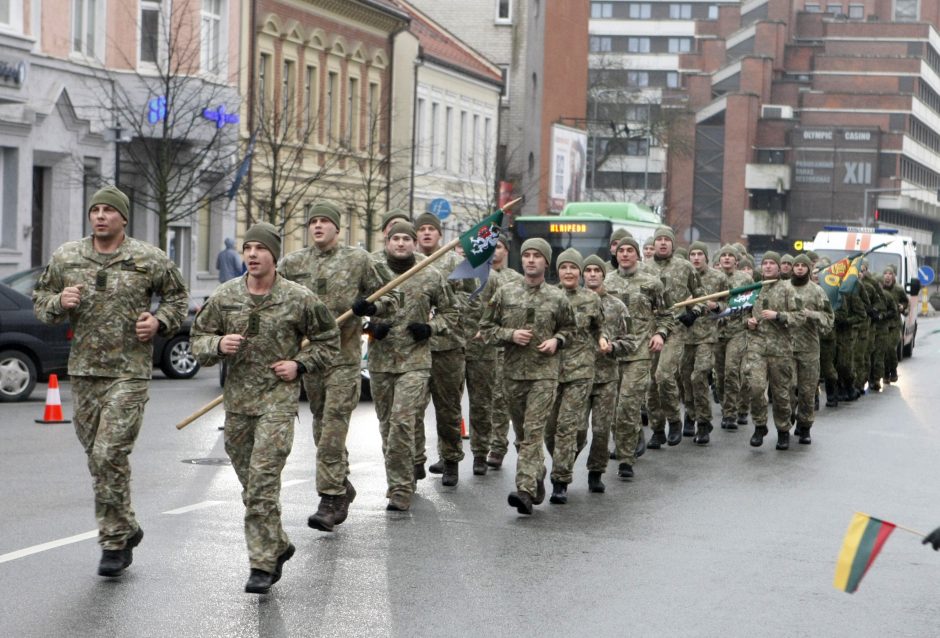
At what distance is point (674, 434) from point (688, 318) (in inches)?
45.5

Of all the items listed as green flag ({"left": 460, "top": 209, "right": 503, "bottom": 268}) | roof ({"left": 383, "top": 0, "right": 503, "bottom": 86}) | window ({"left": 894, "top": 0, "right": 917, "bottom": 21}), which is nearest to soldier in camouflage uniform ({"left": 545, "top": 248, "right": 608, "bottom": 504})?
green flag ({"left": 460, "top": 209, "right": 503, "bottom": 268})

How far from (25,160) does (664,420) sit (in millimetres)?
17565

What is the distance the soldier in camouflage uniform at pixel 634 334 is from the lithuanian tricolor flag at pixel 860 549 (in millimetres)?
6813

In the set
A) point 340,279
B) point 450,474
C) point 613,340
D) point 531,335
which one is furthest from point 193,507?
point 613,340

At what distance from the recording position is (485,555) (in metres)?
9.55

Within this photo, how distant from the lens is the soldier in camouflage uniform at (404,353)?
436 inches

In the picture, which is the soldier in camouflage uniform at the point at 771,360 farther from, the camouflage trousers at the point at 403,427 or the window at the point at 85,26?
the window at the point at 85,26

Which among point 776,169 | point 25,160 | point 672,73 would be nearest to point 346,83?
point 25,160

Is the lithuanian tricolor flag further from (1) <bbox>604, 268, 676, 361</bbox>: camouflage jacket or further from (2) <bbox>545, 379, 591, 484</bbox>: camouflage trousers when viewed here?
(1) <bbox>604, 268, 676, 361</bbox>: camouflage jacket

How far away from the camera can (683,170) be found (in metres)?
117

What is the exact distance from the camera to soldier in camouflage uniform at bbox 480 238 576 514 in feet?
37.1

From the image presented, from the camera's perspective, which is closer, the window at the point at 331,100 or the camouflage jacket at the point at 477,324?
the camouflage jacket at the point at 477,324

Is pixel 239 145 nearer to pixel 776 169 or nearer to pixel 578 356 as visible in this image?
pixel 578 356

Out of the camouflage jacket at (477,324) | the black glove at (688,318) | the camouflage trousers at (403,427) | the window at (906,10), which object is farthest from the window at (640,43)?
the camouflage trousers at (403,427)
